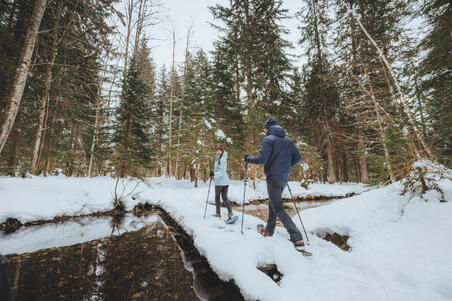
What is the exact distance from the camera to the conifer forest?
5.66 meters

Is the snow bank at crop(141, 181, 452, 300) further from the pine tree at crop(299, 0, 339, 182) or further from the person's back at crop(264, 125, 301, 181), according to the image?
the pine tree at crop(299, 0, 339, 182)

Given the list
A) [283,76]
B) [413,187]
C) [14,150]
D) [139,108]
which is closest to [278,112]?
[283,76]

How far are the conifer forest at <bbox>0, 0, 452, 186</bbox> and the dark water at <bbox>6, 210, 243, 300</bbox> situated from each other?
12.3 feet

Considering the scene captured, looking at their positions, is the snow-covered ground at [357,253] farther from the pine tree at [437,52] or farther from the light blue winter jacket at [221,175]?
the pine tree at [437,52]

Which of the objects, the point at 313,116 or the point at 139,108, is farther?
the point at 313,116

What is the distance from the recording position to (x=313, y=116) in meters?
17.1

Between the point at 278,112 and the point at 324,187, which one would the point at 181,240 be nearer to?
the point at 278,112

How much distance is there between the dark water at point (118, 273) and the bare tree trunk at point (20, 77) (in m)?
3.35

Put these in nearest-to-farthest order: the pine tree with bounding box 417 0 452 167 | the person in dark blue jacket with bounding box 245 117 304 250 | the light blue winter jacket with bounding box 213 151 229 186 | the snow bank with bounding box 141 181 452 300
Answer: the snow bank with bounding box 141 181 452 300
the person in dark blue jacket with bounding box 245 117 304 250
the light blue winter jacket with bounding box 213 151 229 186
the pine tree with bounding box 417 0 452 167

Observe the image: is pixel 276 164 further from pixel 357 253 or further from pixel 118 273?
pixel 118 273

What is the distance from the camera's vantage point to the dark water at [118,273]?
8.79ft

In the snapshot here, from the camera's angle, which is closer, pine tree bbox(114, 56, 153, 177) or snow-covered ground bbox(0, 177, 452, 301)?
snow-covered ground bbox(0, 177, 452, 301)

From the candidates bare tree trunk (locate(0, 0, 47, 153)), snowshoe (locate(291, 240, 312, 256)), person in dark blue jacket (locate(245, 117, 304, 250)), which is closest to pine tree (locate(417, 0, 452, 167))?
person in dark blue jacket (locate(245, 117, 304, 250))

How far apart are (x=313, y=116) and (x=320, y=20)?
8.87 meters
